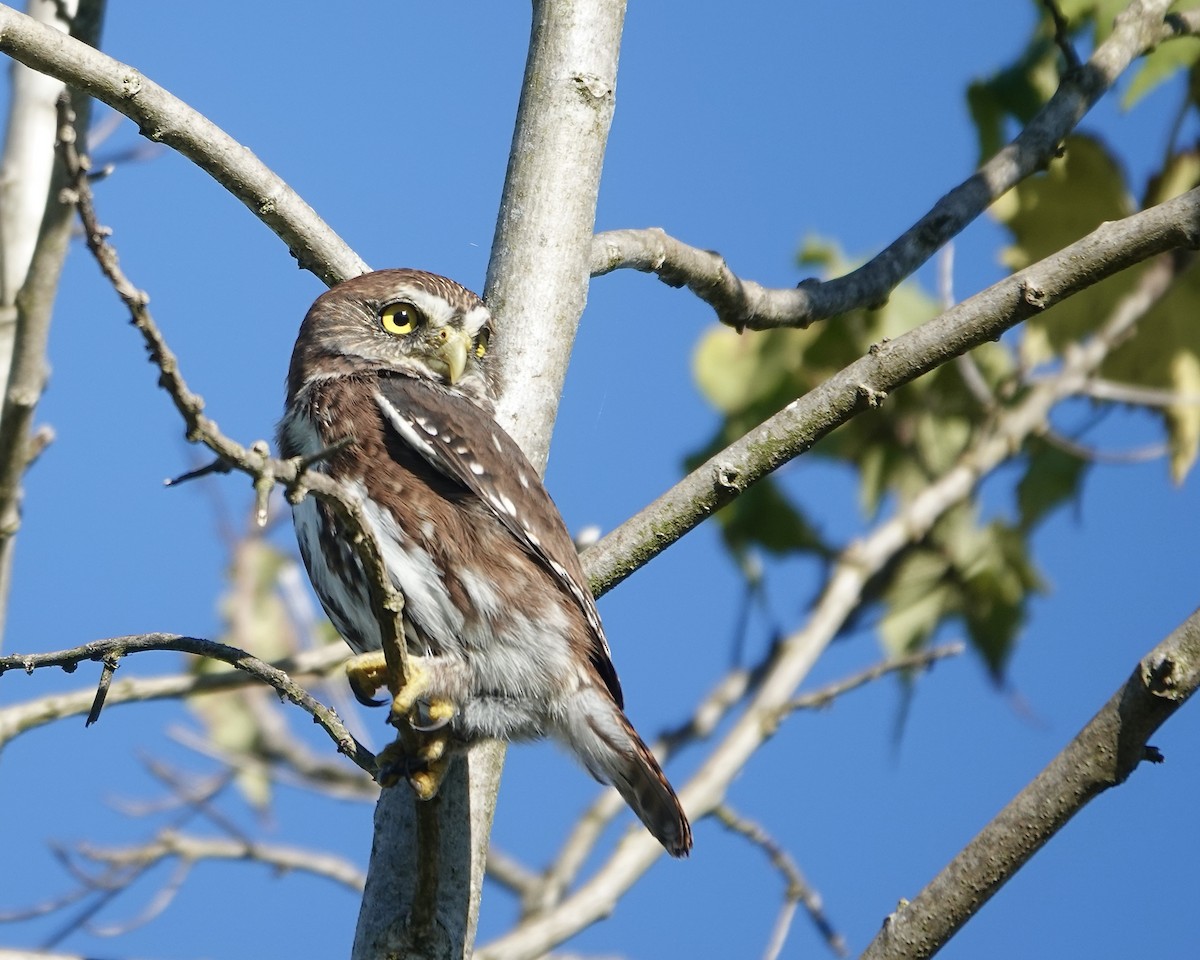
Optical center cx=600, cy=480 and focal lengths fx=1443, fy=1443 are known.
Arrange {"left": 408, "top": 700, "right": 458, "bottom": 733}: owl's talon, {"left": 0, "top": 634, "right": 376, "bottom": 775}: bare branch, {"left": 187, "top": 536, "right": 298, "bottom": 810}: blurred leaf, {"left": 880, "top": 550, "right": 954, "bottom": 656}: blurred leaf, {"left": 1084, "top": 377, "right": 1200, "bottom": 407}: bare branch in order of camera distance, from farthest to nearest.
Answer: {"left": 880, "top": 550, "right": 954, "bottom": 656}: blurred leaf, {"left": 187, "top": 536, "right": 298, "bottom": 810}: blurred leaf, {"left": 1084, "top": 377, "right": 1200, "bottom": 407}: bare branch, {"left": 408, "top": 700, "right": 458, "bottom": 733}: owl's talon, {"left": 0, "top": 634, "right": 376, "bottom": 775}: bare branch

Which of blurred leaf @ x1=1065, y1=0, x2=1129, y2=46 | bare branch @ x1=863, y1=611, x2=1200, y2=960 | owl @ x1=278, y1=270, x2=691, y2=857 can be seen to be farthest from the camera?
blurred leaf @ x1=1065, y1=0, x2=1129, y2=46

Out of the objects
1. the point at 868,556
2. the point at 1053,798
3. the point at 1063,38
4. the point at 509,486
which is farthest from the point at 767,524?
the point at 1053,798

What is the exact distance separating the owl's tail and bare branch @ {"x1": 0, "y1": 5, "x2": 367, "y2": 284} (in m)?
1.46

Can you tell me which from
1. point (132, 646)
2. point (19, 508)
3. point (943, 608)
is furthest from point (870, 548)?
point (132, 646)

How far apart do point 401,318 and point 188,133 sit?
104cm

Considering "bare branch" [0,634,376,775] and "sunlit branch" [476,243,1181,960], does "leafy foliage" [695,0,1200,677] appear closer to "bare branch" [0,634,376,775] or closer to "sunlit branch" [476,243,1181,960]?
"sunlit branch" [476,243,1181,960]

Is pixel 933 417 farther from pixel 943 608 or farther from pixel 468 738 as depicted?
pixel 468 738

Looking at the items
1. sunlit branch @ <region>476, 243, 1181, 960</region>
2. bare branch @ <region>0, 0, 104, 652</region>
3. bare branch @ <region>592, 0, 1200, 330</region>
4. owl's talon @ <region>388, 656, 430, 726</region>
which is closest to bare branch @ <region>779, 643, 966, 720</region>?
sunlit branch @ <region>476, 243, 1181, 960</region>

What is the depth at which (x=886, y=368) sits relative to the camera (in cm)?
340

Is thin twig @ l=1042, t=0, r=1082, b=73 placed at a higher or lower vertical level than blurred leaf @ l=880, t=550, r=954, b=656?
lower

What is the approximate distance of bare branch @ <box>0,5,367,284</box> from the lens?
3.47m

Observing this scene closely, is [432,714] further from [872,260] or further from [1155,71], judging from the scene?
[1155,71]

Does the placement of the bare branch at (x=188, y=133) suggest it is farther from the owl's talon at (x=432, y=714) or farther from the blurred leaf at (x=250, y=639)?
the blurred leaf at (x=250, y=639)

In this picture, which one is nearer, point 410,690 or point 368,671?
point 410,690
